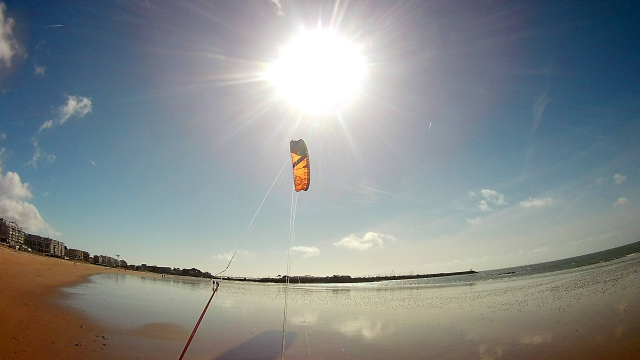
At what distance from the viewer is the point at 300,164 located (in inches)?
448

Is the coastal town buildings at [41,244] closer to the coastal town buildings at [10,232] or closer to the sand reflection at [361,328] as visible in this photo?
the coastal town buildings at [10,232]

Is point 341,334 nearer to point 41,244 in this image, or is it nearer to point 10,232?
point 10,232

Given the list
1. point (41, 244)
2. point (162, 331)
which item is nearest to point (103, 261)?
point (41, 244)

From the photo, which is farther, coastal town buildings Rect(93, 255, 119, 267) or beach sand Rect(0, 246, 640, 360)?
coastal town buildings Rect(93, 255, 119, 267)

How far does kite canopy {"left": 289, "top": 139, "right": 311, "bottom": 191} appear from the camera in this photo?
36.4 ft

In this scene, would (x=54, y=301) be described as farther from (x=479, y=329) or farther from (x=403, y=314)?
(x=479, y=329)

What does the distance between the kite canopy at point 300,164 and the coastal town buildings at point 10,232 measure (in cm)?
13645

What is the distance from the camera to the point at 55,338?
8.38m

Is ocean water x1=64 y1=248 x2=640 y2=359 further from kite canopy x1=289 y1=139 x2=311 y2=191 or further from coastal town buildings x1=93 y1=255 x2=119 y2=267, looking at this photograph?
coastal town buildings x1=93 y1=255 x2=119 y2=267

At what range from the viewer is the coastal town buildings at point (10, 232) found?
100 m

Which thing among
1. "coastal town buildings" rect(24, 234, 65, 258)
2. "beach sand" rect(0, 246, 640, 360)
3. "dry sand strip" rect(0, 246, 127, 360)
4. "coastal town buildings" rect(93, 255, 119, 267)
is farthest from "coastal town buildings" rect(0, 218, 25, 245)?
"beach sand" rect(0, 246, 640, 360)

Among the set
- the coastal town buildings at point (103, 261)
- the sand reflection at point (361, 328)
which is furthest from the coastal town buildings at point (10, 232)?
the sand reflection at point (361, 328)

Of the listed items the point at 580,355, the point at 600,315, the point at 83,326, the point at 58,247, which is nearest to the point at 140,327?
the point at 83,326

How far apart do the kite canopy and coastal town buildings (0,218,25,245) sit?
136 m
